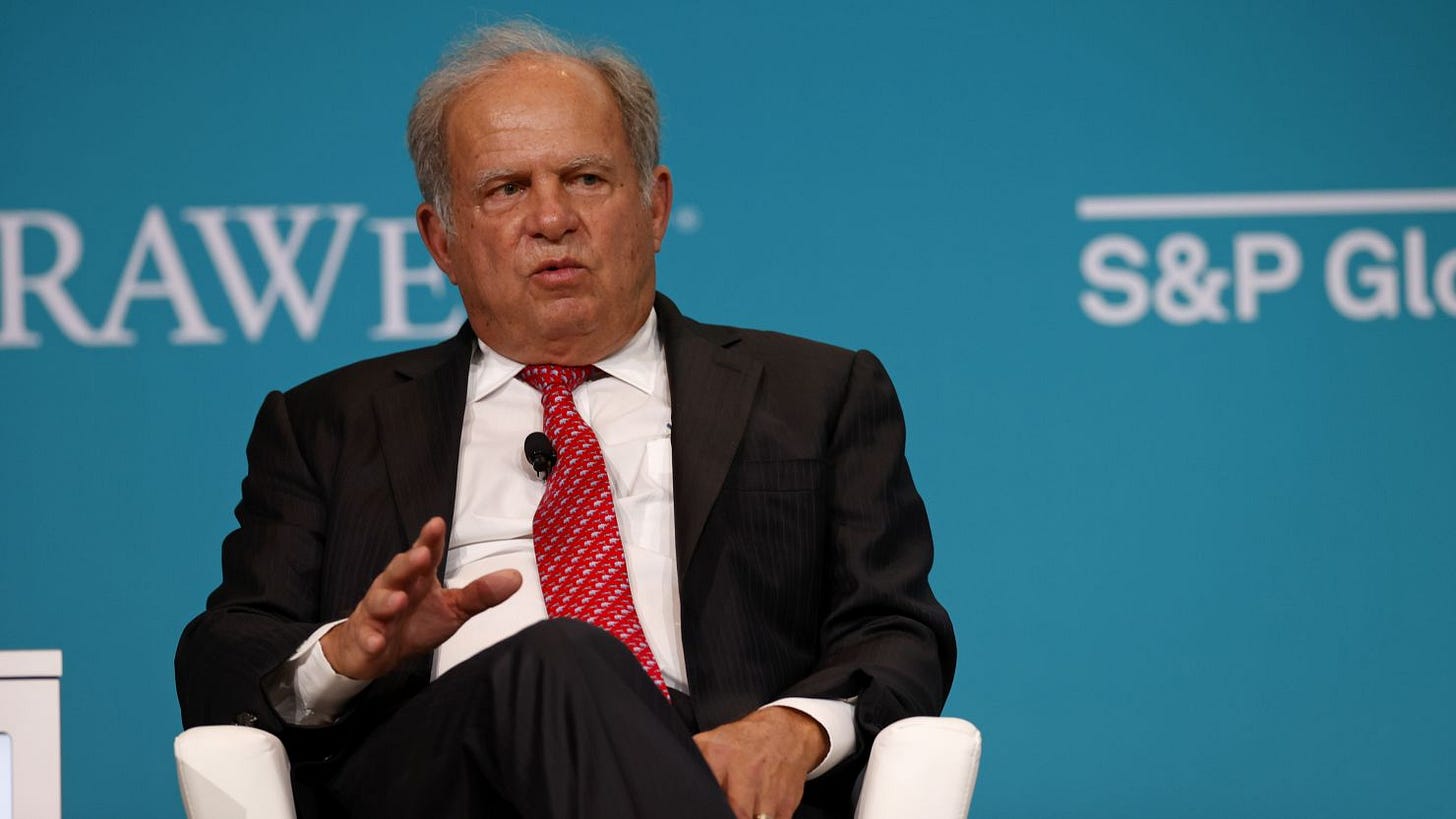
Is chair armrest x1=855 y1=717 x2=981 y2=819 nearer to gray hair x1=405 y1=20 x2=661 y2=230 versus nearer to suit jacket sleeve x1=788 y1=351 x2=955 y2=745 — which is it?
suit jacket sleeve x1=788 y1=351 x2=955 y2=745

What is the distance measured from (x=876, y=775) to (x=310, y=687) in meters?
0.63

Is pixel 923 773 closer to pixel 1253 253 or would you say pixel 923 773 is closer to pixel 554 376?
pixel 554 376

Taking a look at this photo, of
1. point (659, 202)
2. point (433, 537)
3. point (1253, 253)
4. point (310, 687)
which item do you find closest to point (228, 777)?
point (310, 687)

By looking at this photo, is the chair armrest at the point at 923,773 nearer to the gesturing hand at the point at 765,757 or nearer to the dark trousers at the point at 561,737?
the gesturing hand at the point at 765,757

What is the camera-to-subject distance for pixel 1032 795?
320 cm

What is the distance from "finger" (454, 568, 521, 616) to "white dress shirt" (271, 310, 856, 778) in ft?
1.20

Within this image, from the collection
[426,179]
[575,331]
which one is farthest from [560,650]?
[426,179]

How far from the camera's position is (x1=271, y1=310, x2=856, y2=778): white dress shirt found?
2.15 metres

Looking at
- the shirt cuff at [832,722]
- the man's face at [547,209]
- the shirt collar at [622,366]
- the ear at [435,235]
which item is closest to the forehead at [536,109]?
the man's face at [547,209]

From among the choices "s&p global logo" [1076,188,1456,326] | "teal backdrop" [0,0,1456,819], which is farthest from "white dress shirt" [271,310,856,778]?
"s&p global logo" [1076,188,1456,326]

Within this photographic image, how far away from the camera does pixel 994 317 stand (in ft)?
10.5

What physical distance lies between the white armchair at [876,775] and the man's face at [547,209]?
0.70 metres

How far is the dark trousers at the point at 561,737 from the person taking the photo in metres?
1.60

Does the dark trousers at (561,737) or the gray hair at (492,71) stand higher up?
the gray hair at (492,71)
